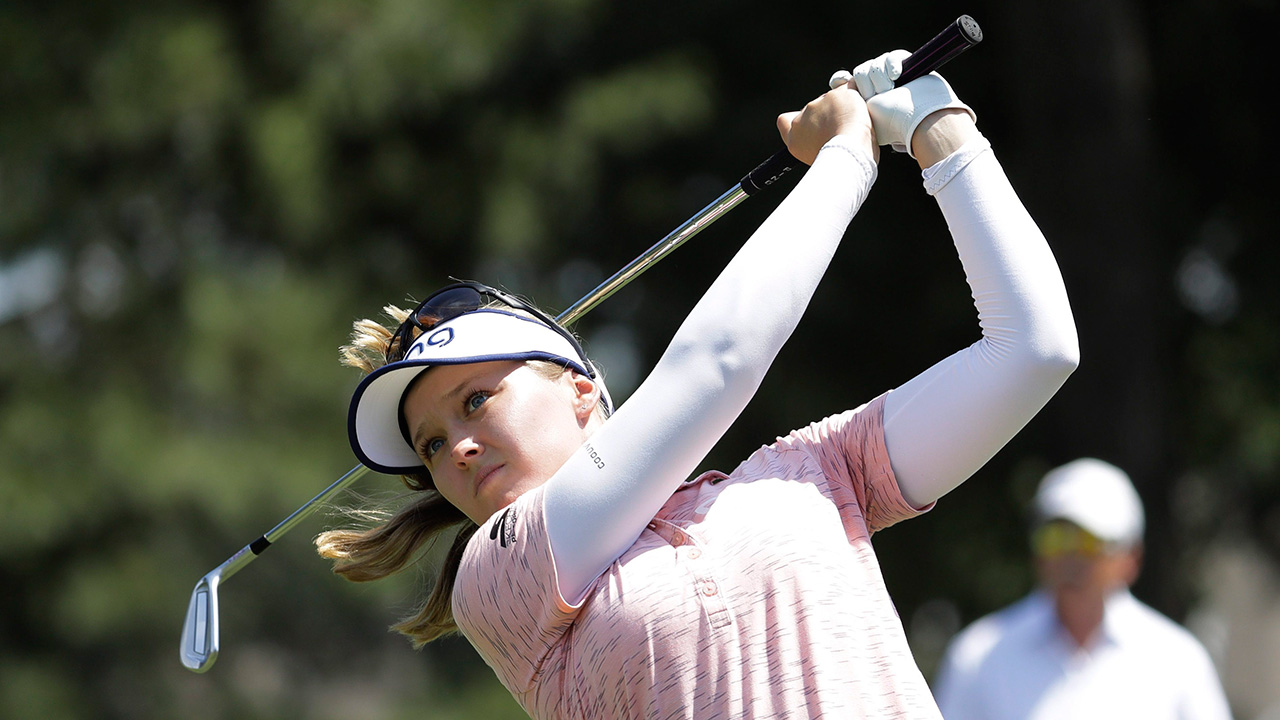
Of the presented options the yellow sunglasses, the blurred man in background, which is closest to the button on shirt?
the blurred man in background

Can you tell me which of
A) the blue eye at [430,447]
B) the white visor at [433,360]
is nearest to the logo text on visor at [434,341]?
the white visor at [433,360]

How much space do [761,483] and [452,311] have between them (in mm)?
591

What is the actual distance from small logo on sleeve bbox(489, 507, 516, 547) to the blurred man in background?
2177 mm

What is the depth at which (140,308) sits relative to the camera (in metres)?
7.04

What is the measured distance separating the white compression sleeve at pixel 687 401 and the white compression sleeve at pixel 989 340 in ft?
0.57

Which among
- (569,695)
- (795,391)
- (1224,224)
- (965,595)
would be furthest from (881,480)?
(1224,224)

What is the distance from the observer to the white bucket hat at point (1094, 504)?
3742 millimetres

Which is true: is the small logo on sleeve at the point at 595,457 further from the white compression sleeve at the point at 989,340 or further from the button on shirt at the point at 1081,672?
the button on shirt at the point at 1081,672

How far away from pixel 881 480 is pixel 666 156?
17.4 ft

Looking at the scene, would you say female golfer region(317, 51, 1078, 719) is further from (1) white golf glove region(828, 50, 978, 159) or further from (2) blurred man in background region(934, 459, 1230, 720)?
(2) blurred man in background region(934, 459, 1230, 720)

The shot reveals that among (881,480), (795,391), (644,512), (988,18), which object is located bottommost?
(795,391)

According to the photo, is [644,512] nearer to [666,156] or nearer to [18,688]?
[666,156]

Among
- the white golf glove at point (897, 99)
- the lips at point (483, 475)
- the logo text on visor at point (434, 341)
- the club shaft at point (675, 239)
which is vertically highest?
the logo text on visor at point (434, 341)

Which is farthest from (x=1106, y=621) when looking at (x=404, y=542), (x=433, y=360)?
(x=433, y=360)
